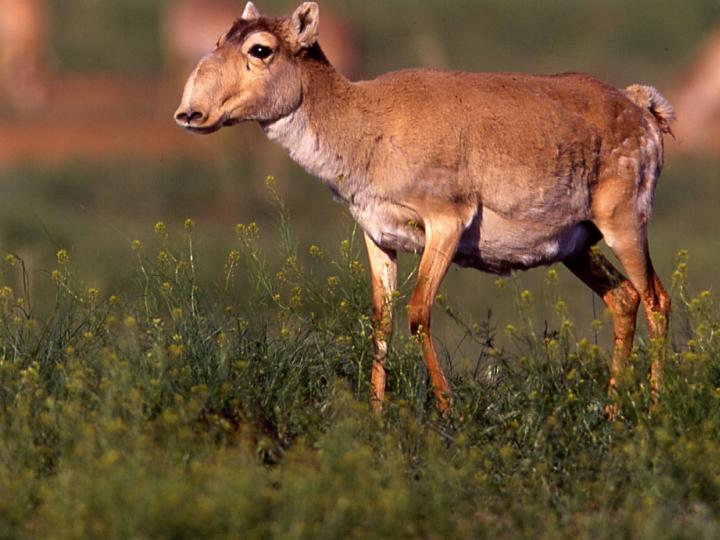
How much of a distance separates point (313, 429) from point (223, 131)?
55.3ft

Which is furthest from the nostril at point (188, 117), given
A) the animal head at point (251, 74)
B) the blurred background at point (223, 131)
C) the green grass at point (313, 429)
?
the blurred background at point (223, 131)

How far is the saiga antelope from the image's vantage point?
7668mm

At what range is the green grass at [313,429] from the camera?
5.61 m

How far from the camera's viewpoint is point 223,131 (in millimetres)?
23469

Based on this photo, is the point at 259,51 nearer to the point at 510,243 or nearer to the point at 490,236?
the point at 490,236

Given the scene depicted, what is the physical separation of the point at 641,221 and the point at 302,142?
193cm

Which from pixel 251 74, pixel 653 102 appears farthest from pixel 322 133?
pixel 653 102

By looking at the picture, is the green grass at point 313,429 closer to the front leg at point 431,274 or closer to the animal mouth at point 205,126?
the front leg at point 431,274

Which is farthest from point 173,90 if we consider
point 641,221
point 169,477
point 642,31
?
point 169,477

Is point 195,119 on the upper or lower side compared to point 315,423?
upper

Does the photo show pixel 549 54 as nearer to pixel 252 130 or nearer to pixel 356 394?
pixel 252 130

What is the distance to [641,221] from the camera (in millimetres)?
8477

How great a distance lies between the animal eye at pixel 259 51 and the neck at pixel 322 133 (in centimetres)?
28

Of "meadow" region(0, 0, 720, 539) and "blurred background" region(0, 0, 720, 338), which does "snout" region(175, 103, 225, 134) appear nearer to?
"meadow" region(0, 0, 720, 539)
